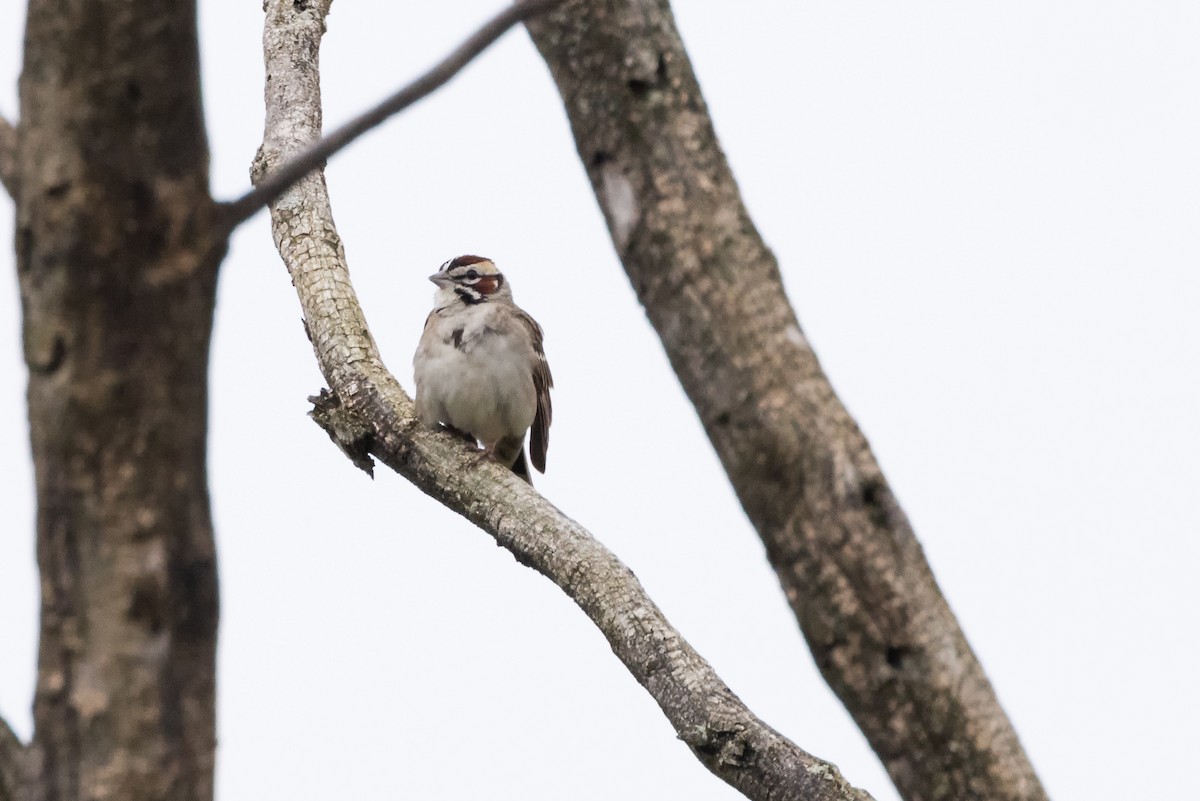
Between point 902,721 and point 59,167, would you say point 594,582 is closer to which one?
point 902,721

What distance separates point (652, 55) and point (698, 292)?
415 millimetres

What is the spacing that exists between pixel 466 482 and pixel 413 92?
12.5 feet

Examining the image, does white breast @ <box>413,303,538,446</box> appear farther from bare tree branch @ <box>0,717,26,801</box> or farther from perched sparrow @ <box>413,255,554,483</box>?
bare tree branch @ <box>0,717,26,801</box>

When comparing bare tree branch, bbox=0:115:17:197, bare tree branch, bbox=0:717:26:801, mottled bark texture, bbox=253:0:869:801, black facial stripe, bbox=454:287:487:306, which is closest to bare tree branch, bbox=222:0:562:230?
bare tree branch, bbox=0:115:17:197

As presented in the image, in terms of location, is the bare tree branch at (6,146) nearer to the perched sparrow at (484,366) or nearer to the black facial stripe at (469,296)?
the perched sparrow at (484,366)

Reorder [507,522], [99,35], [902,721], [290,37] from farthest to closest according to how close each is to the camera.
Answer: [290,37], [507,522], [902,721], [99,35]

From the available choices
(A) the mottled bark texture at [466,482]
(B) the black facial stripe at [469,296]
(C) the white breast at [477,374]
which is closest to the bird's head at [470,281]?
(B) the black facial stripe at [469,296]

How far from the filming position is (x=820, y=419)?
2225mm

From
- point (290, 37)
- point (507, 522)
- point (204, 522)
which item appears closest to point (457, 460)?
point (507, 522)

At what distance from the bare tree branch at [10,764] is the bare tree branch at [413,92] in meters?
1.20

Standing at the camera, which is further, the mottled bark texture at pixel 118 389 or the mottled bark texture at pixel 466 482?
the mottled bark texture at pixel 466 482

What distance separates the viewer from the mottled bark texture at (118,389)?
2.03m

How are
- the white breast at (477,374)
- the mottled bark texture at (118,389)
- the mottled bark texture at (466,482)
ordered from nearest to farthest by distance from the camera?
1. the mottled bark texture at (118,389)
2. the mottled bark texture at (466,482)
3. the white breast at (477,374)

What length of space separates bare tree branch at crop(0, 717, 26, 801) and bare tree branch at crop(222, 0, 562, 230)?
120cm
